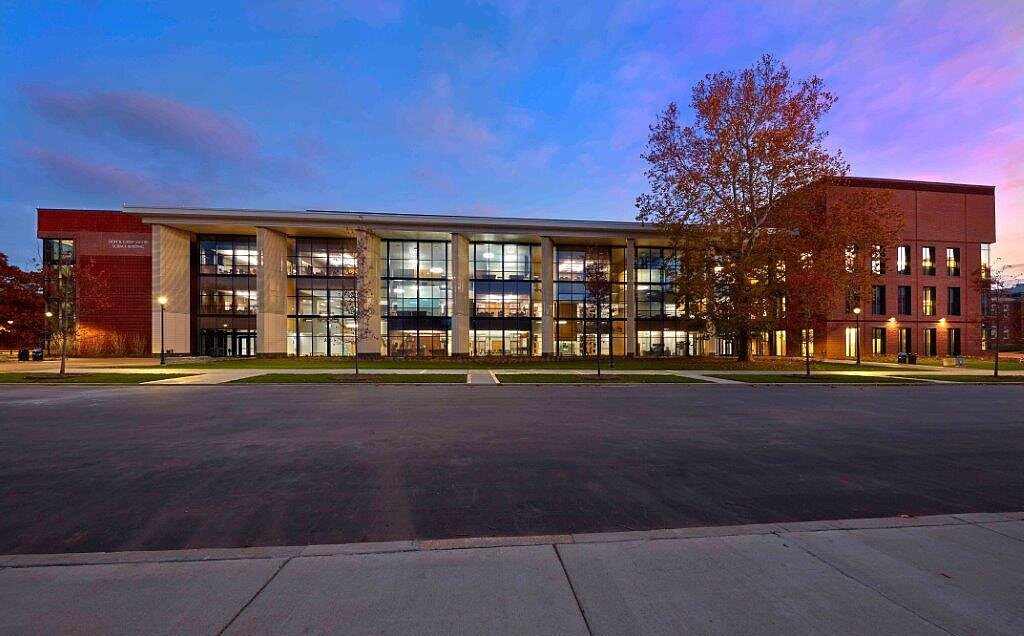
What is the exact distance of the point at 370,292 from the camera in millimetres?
39719

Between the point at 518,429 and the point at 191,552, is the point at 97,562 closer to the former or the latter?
the point at 191,552

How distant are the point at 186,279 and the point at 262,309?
931cm

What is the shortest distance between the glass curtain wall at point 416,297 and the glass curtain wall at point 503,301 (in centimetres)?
271

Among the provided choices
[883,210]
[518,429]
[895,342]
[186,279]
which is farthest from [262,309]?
[895,342]

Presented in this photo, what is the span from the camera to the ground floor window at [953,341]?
44031mm

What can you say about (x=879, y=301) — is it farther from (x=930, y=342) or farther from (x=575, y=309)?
(x=575, y=309)

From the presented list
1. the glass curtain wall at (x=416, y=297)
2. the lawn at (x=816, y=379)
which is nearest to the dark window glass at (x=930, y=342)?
the lawn at (x=816, y=379)

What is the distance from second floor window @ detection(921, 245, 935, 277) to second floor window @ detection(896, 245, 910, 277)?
5.63 ft

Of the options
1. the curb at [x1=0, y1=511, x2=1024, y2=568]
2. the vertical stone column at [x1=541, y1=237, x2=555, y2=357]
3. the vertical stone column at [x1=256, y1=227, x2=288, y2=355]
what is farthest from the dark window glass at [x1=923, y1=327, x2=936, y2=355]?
the vertical stone column at [x1=256, y1=227, x2=288, y2=355]

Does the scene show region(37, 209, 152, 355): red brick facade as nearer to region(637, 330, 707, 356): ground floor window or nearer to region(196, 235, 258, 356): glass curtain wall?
region(196, 235, 258, 356): glass curtain wall

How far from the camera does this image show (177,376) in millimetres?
22625

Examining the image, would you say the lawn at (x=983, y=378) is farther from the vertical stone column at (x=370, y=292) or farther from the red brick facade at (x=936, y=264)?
the vertical stone column at (x=370, y=292)

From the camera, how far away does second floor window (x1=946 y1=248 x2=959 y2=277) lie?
144 ft

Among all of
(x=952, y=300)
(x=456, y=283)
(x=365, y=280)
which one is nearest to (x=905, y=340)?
(x=952, y=300)
